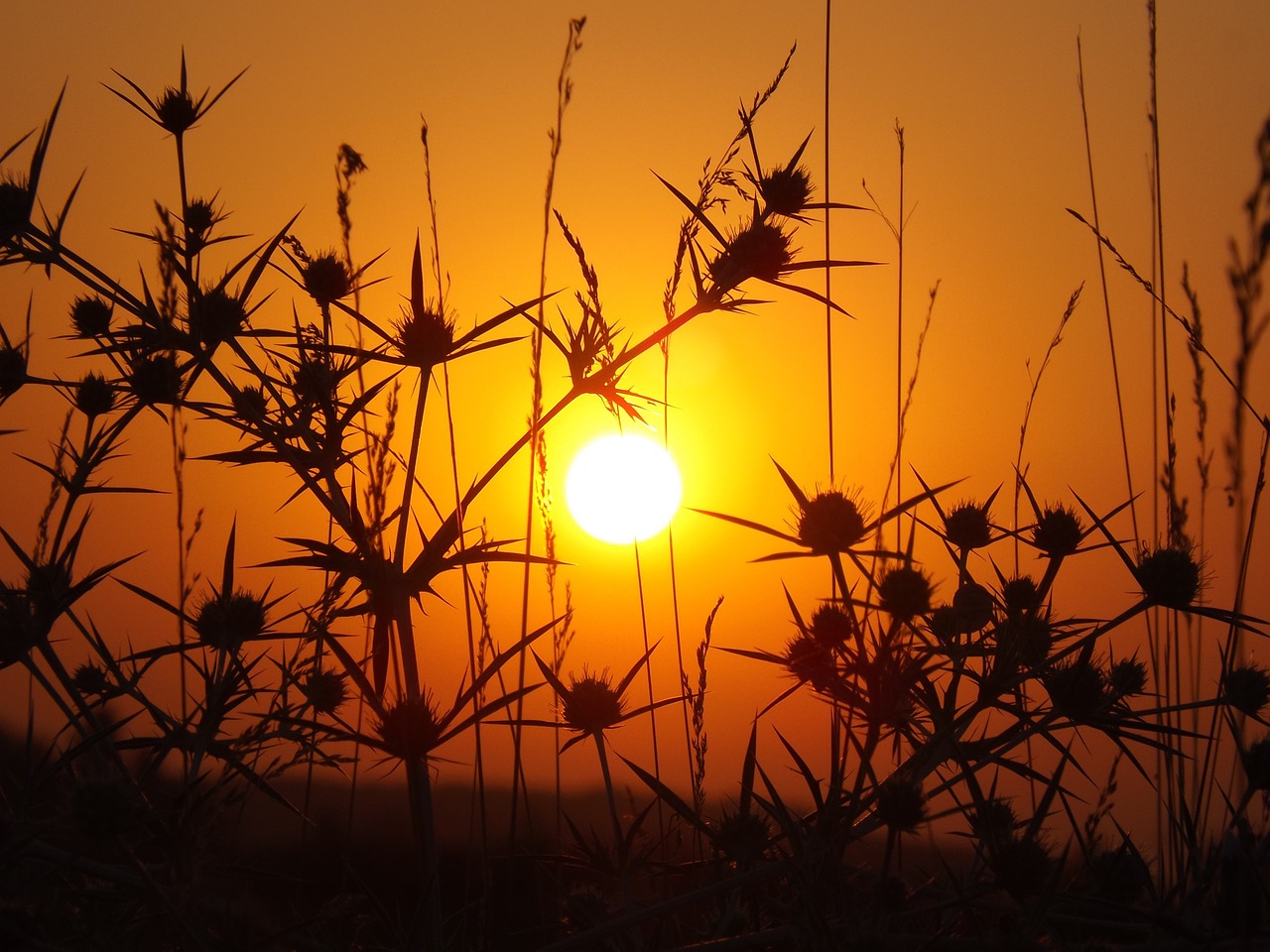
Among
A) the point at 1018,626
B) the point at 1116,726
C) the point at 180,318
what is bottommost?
A: the point at 1116,726

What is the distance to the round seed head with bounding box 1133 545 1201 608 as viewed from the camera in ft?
6.54

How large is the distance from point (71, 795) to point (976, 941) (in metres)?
1.28

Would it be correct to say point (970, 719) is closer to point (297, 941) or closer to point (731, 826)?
point (731, 826)

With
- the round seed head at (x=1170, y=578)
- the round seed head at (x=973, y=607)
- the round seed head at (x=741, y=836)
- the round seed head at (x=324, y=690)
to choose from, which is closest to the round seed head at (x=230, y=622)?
the round seed head at (x=324, y=690)

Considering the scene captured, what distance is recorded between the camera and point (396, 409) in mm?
Result: 2910

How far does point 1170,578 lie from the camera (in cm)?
201

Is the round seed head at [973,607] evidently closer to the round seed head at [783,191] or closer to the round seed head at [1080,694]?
the round seed head at [1080,694]

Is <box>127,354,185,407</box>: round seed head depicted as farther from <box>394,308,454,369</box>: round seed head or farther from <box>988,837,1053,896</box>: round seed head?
<box>988,837,1053,896</box>: round seed head

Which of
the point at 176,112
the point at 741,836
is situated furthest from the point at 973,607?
the point at 176,112

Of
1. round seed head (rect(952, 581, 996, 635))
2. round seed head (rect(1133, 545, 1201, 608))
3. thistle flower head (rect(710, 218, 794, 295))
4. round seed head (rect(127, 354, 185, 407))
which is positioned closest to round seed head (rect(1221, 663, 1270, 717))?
round seed head (rect(1133, 545, 1201, 608))

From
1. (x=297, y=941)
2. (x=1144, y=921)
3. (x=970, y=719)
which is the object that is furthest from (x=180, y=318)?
(x=1144, y=921)

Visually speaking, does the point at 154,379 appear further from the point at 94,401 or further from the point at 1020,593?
the point at 1020,593

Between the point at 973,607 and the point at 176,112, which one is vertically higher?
the point at 176,112

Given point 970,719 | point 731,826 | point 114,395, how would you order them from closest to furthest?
point 970,719, point 731,826, point 114,395
